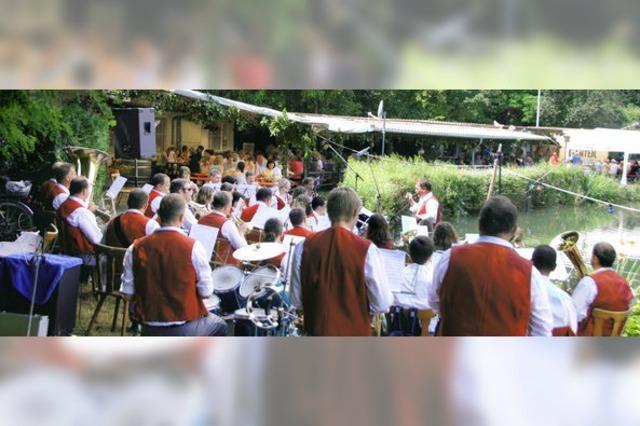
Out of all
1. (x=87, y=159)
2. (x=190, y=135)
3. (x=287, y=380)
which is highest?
(x=190, y=135)

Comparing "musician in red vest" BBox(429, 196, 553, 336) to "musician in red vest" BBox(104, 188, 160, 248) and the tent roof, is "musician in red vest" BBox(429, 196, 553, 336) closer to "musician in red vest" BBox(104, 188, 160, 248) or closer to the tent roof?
the tent roof

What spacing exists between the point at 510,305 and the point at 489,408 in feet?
1.90

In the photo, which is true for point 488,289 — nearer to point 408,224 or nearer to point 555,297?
point 555,297

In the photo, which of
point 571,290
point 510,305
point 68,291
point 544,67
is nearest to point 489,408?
point 510,305

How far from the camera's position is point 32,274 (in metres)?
4.91

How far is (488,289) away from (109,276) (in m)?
2.68

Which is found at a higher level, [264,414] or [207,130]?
[207,130]

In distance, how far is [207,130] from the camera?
5.54 m

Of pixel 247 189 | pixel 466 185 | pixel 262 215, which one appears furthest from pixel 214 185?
pixel 466 185

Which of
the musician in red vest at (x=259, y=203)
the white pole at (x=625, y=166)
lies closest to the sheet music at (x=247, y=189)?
the musician in red vest at (x=259, y=203)

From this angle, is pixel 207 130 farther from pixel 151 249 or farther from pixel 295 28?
pixel 295 28

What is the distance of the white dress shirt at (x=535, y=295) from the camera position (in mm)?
3576

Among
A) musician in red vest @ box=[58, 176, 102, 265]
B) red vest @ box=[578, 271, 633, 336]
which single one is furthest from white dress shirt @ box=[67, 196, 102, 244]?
red vest @ box=[578, 271, 633, 336]

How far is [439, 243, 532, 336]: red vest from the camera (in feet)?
11.8
